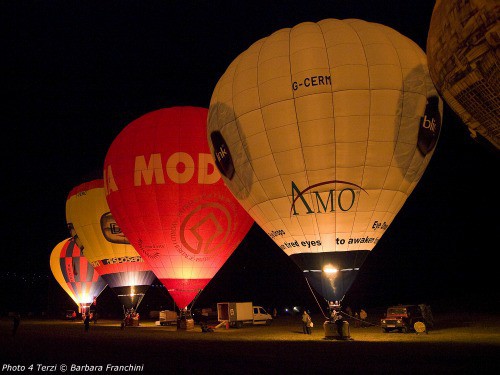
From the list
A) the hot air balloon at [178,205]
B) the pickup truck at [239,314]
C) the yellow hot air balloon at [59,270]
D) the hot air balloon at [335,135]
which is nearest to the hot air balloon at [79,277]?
the yellow hot air balloon at [59,270]

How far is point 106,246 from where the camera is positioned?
77.8 ft

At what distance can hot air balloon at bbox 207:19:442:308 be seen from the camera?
1257 cm

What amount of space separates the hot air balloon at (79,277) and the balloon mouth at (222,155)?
19.5 meters

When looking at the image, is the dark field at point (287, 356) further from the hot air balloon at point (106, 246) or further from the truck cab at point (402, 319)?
the hot air balloon at point (106, 246)

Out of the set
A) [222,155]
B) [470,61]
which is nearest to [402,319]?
[222,155]

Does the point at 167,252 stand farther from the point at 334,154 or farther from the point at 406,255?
the point at 406,255

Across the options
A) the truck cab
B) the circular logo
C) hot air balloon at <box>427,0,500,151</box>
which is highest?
the circular logo

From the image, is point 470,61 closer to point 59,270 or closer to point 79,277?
point 79,277

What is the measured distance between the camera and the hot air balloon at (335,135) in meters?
12.6

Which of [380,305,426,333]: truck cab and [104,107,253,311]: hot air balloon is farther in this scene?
[104,107,253,311]: hot air balloon

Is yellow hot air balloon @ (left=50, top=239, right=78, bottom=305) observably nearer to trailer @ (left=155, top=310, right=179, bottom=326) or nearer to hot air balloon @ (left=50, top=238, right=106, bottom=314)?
hot air balloon @ (left=50, top=238, right=106, bottom=314)

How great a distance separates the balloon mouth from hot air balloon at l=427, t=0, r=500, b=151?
26.5ft

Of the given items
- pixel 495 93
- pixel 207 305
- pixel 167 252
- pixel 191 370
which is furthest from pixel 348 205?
pixel 207 305

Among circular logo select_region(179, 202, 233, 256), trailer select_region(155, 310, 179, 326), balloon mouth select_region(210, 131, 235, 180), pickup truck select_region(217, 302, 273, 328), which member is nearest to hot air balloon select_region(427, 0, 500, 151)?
balloon mouth select_region(210, 131, 235, 180)
